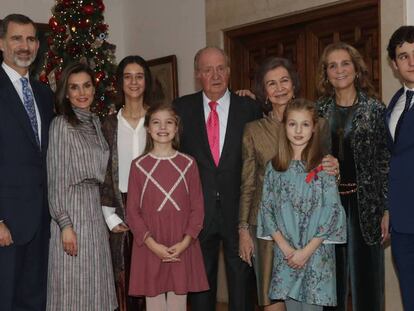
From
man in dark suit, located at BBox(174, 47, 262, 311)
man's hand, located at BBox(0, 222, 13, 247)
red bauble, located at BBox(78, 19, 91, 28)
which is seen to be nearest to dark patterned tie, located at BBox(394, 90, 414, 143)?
man in dark suit, located at BBox(174, 47, 262, 311)

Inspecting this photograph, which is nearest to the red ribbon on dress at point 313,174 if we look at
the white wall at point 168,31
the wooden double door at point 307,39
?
the wooden double door at point 307,39

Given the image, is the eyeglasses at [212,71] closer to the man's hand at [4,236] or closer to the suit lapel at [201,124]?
the suit lapel at [201,124]

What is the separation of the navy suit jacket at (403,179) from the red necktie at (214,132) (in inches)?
34.8

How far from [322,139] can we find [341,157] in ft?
0.60

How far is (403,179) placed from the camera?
2758 millimetres

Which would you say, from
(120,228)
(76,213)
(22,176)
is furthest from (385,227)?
(22,176)

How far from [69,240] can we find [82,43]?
2840 millimetres

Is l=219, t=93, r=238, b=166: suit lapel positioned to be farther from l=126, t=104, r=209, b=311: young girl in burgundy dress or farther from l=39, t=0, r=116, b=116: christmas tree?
l=39, t=0, r=116, b=116: christmas tree

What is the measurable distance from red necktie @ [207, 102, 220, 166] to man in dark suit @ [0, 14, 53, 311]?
842 mm

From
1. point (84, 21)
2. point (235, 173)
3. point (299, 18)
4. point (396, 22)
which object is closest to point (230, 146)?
point (235, 173)

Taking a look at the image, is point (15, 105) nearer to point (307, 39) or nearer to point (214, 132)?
point (214, 132)

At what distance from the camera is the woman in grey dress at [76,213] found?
2.92 metres

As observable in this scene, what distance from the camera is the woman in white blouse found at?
10.1ft

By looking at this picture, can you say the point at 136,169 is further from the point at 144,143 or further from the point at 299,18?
the point at 299,18
